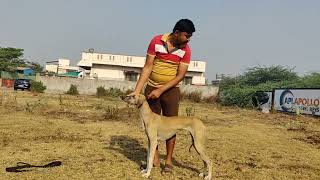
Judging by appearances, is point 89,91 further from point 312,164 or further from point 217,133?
point 312,164

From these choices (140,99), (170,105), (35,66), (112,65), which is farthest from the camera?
(35,66)

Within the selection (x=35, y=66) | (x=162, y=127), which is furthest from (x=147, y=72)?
(x=35, y=66)

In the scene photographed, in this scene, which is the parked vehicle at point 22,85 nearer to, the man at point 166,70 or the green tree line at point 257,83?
the green tree line at point 257,83

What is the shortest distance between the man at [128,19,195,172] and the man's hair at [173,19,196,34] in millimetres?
21

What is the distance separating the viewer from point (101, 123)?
39.4ft

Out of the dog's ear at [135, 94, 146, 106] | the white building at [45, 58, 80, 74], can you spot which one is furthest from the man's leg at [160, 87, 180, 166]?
the white building at [45, 58, 80, 74]

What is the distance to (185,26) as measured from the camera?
5.79 metres

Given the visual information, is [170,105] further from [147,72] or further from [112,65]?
[112,65]

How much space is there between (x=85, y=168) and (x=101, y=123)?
597 cm

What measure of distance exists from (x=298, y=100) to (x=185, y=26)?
59.9ft

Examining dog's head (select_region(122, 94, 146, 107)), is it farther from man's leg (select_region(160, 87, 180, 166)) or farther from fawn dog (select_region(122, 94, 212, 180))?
man's leg (select_region(160, 87, 180, 166))

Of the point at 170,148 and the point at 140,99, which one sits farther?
the point at 170,148

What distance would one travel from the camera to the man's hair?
5.79 m

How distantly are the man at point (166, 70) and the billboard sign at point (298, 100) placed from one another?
1597 centimetres
